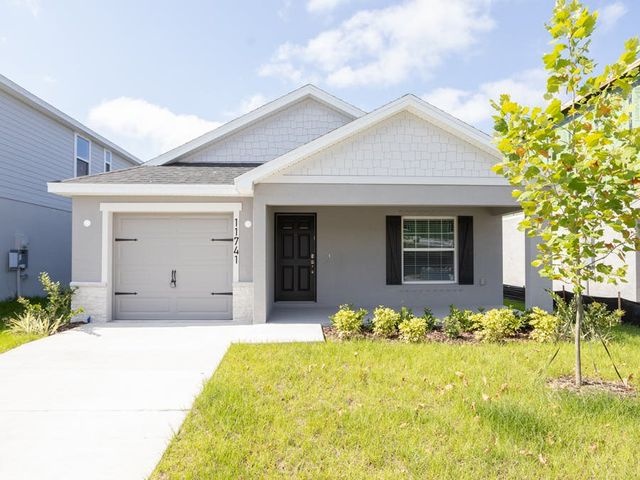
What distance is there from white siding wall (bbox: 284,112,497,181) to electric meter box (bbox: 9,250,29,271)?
8.89 metres

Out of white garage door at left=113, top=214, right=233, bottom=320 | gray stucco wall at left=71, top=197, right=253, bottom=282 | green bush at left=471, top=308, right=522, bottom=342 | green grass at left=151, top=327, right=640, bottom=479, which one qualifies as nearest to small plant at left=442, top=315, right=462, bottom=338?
green bush at left=471, top=308, right=522, bottom=342

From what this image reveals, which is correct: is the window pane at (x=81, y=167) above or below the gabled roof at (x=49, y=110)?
below

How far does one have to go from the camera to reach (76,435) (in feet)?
11.7

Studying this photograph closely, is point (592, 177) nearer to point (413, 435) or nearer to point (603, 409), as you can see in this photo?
point (603, 409)

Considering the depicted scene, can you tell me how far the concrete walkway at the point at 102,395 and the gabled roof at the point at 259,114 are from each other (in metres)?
5.49

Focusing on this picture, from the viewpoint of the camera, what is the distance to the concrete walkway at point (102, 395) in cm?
318

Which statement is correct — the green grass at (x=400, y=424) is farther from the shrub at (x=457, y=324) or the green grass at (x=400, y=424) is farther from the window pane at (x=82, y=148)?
the window pane at (x=82, y=148)

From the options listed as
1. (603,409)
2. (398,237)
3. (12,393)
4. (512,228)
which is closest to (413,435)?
(603,409)

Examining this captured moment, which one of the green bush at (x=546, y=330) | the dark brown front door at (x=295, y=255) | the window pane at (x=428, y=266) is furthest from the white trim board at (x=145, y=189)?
the green bush at (x=546, y=330)

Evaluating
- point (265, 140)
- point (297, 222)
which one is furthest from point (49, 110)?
point (297, 222)

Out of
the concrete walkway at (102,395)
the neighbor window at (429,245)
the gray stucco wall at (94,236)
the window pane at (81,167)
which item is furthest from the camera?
the window pane at (81,167)

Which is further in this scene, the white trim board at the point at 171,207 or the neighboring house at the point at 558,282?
the neighboring house at the point at 558,282

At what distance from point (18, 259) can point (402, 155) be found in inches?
445

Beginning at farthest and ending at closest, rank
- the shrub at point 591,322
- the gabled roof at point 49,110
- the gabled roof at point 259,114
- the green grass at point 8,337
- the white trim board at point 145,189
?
1. the gabled roof at point 49,110
2. the gabled roof at point 259,114
3. the white trim board at point 145,189
4. the shrub at point 591,322
5. the green grass at point 8,337
